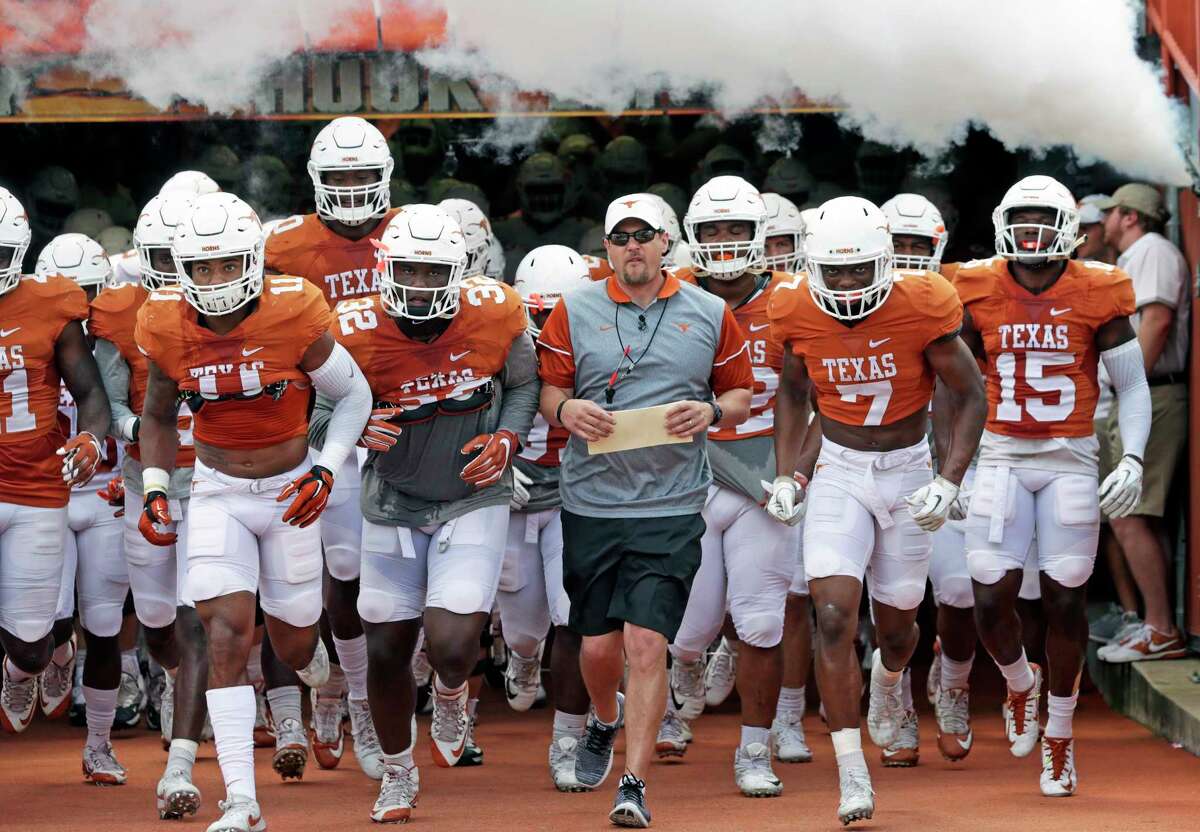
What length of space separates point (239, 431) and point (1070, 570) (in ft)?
10.2

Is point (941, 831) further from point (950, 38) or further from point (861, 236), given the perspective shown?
point (950, 38)

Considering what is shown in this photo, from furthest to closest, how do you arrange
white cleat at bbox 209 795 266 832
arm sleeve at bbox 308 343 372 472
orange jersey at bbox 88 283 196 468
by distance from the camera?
orange jersey at bbox 88 283 196 468, arm sleeve at bbox 308 343 372 472, white cleat at bbox 209 795 266 832

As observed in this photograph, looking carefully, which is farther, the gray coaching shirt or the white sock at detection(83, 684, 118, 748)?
the white sock at detection(83, 684, 118, 748)

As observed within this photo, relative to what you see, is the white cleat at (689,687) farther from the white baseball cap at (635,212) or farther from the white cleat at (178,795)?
the white cleat at (178,795)

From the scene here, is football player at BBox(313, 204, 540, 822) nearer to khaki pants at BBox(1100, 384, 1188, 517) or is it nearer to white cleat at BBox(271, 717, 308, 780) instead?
white cleat at BBox(271, 717, 308, 780)

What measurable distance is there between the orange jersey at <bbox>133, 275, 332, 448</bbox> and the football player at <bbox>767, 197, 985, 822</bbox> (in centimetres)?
170

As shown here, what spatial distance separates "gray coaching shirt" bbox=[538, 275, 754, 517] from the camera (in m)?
6.96

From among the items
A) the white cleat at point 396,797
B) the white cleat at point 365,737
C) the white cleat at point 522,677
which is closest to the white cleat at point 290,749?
the white cleat at point 365,737

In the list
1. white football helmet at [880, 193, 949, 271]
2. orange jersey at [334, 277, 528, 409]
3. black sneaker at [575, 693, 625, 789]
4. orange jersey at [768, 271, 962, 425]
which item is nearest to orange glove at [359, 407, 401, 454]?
orange jersey at [334, 277, 528, 409]

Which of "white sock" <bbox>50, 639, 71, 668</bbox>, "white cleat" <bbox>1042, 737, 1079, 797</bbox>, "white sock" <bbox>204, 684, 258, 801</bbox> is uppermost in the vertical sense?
"white sock" <bbox>204, 684, 258, 801</bbox>

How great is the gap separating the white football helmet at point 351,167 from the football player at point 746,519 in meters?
1.28

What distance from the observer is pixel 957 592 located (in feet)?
27.9

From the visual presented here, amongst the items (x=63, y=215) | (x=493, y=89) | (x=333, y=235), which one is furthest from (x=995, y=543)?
(x=63, y=215)

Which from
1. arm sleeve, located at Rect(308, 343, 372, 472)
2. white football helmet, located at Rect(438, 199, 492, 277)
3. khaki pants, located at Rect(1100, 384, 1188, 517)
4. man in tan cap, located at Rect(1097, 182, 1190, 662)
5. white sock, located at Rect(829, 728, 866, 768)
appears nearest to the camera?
white sock, located at Rect(829, 728, 866, 768)
